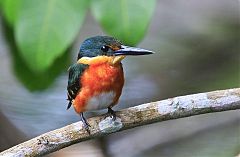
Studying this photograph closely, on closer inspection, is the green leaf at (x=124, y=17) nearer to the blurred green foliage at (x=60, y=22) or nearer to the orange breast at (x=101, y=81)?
the blurred green foliage at (x=60, y=22)

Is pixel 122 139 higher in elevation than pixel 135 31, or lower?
lower

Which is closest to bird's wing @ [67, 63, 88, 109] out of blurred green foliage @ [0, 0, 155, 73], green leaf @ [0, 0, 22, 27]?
blurred green foliage @ [0, 0, 155, 73]

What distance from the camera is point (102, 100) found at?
144 cm

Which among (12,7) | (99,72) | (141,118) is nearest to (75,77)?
(99,72)

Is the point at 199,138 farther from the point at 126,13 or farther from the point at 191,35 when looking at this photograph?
the point at 126,13

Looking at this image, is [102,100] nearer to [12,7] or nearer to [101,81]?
[101,81]

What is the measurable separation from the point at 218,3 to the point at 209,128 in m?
0.67

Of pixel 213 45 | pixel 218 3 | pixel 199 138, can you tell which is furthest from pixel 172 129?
pixel 218 3

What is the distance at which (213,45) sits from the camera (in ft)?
9.00

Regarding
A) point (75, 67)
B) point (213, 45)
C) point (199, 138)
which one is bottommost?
point (199, 138)

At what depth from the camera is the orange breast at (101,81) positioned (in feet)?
4.67

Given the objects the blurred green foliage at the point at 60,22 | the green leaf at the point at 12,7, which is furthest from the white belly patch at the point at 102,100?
the green leaf at the point at 12,7

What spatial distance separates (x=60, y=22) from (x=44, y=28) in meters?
0.05

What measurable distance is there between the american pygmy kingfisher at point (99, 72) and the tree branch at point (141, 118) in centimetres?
3
